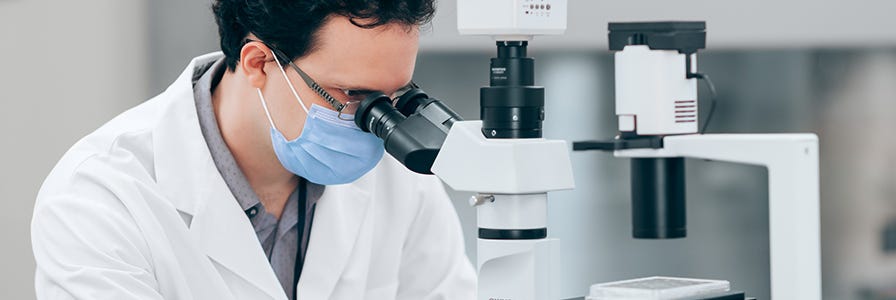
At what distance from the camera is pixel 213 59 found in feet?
5.74

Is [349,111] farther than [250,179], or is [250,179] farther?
[250,179]

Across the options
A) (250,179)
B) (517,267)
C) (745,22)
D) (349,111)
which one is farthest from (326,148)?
(745,22)

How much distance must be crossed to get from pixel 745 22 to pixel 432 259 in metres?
1.31

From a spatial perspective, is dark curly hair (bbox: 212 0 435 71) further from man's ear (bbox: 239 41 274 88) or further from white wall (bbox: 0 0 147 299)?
white wall (bbox: 0 0 147 299)

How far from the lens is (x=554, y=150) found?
1167mm

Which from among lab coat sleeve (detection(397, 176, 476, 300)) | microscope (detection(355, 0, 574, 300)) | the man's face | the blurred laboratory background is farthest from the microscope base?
the blurred laboratory background

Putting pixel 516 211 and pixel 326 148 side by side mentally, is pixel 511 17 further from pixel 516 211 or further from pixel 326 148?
pixel 326 148

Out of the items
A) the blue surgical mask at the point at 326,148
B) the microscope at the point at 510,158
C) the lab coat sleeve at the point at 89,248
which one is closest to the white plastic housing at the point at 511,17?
the microscope at the point at 510,158

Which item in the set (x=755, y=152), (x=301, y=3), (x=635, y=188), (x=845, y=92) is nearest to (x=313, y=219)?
(x=301, y=3)

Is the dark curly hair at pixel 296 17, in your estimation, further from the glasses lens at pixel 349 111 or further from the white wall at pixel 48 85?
the white wall at pixel 48 85

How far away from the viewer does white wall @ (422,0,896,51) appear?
2764 mm

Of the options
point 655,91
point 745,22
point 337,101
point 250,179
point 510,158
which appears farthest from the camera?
point 745,22

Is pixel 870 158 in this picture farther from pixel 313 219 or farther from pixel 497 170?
pixel 497 170

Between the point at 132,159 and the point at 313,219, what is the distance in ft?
0.99
